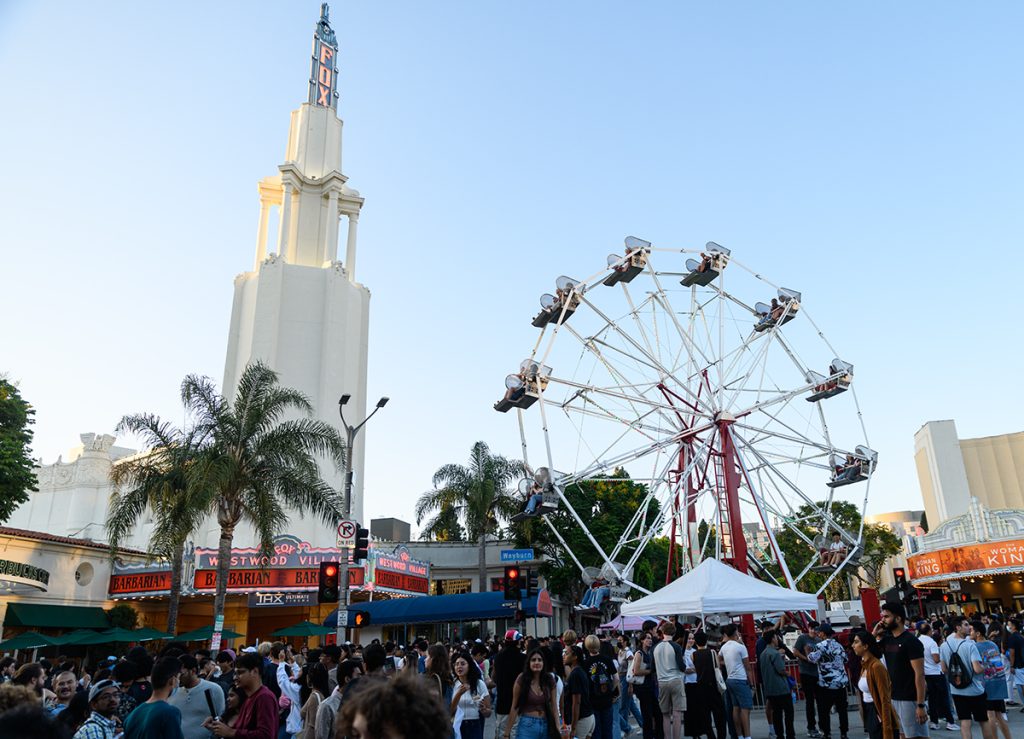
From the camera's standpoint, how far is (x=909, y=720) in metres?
8.27

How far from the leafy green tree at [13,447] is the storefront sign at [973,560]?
3770 centimetres

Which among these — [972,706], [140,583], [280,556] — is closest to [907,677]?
[972,706]

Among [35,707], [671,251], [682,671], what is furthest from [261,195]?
[35,707]

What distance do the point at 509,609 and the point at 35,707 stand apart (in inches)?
950

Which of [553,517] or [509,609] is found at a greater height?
[553,517]

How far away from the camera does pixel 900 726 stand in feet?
27.6

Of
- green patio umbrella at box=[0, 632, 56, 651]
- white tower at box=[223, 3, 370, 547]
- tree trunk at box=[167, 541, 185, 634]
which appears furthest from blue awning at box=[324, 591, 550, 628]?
white tower at box=[223, 3, 370, 547]

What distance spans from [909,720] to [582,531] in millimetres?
36668

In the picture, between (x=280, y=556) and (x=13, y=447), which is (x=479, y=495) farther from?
(x=13, y=447)

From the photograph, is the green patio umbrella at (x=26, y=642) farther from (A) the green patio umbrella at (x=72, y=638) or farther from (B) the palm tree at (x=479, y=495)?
(B) the palm tree at (x=479, y=495)

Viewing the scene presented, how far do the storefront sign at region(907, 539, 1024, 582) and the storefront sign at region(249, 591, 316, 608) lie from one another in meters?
28.8

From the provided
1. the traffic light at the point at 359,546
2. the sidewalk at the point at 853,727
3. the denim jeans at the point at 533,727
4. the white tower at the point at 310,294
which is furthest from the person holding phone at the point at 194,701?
the white tower at the point at 310,294

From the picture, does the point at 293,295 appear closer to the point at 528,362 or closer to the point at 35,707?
the point at 528,362

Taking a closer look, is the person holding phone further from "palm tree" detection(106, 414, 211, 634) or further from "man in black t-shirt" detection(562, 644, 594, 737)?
"palm tree" detection(106, 414, 211, 634)
